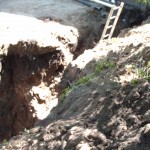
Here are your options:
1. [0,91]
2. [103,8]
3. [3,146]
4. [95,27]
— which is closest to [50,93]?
[0,91]

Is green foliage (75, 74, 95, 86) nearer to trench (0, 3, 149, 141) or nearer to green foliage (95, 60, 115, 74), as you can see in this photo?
green foliage (95, 60, 115, 74)

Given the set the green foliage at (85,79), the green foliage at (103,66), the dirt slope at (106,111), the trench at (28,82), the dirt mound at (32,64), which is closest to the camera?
the dirt slope at (106,111)

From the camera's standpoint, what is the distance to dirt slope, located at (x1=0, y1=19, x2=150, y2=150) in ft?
15.7

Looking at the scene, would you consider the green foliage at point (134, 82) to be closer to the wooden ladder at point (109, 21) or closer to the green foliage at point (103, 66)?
the green foliage at point (103, 66)

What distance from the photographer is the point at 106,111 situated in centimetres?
547

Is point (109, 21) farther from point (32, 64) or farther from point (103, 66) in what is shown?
point (103, 66)

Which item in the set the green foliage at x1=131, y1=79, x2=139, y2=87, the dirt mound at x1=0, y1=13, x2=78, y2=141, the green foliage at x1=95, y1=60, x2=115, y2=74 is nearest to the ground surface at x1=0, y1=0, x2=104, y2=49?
the dirt mound at x1=0, y1=13, x2=78, y2=141

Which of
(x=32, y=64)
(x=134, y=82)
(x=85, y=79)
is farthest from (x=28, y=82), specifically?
(x=134, y=82)

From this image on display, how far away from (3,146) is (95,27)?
695 cm

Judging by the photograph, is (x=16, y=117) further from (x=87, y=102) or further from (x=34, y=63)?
(x=87, y=102)

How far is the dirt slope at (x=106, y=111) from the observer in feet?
15.7

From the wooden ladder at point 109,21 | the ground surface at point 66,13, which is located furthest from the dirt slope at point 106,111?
the ground surface at point 66,13

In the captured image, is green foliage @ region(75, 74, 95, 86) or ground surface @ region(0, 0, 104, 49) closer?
green foliage @ region(75, 74, 95, 86)

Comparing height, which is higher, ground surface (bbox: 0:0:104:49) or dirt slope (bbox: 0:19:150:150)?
ground surface (bbox: 0:0:104:49)
